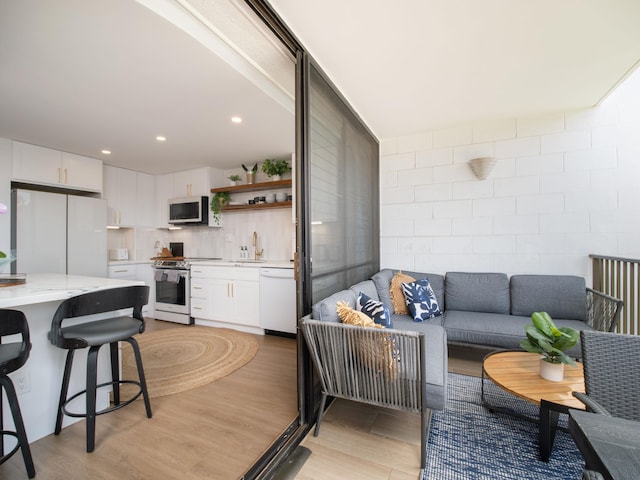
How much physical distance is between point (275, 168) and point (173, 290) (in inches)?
91.9

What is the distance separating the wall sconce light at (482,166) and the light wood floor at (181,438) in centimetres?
286

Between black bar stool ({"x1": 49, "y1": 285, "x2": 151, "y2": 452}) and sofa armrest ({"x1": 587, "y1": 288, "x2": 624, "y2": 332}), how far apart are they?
3.38 m

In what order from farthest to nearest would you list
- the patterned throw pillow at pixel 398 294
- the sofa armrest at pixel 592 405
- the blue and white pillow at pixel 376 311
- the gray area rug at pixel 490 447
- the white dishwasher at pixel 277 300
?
the white dishwasher at pixel 277 300 → the patterned throw pillow at pixel 398 294 → the blue and white pillow at pixel 376 311 → the gray area rug at pixel 490 447 → the sofa armrest at pixel 592 405

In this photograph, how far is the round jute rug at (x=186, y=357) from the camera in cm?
238

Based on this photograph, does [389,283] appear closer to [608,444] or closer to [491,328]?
[491,328]

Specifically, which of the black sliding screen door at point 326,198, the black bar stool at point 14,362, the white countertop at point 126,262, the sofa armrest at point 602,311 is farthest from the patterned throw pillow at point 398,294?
the white countertop at point 126,262

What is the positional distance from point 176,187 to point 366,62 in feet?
12.9

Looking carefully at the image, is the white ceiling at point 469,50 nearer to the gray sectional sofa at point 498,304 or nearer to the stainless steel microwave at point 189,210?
the gray sectional sofa at point 498,304

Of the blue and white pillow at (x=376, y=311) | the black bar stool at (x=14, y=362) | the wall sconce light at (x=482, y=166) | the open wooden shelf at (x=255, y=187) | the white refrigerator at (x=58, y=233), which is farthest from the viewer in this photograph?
the open wooden shelf at (x=255, y=187)

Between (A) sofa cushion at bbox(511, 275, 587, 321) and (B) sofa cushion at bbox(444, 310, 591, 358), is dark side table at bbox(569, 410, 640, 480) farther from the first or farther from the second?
(A) sofa cushion at bbox(511, 275, 587, 321)

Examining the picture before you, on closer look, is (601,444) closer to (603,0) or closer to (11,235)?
(603,0)

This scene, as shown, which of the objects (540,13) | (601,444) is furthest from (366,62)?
(601,444)

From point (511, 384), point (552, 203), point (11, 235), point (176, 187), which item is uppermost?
point (176, 187)

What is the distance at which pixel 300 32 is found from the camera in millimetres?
1769
